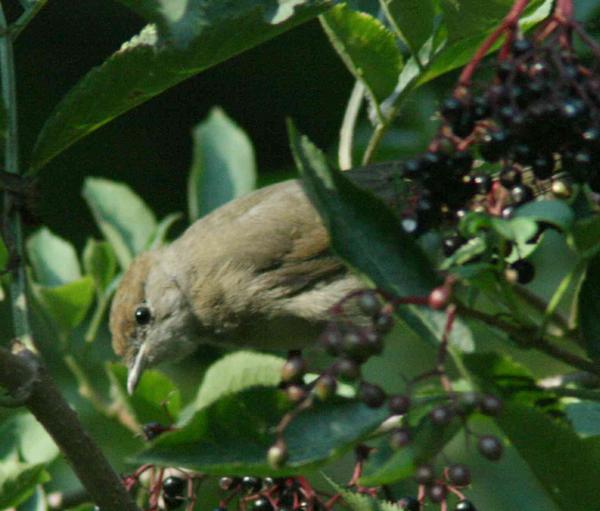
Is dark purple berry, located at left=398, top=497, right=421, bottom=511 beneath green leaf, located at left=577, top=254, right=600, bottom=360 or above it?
beneath

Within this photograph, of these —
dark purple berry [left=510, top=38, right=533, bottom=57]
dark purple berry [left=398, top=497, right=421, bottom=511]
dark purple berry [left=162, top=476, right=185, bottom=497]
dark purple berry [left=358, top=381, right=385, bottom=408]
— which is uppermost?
dark purple berry [left=510, top=38, right=533, bottom=57]

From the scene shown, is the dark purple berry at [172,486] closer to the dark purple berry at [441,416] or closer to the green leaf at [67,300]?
the green leaf at [67,300]

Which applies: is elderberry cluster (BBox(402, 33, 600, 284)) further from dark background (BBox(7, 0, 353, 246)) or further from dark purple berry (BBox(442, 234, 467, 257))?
dark background (BBox(7, 0, 353, 246))

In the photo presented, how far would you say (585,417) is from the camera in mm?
2260

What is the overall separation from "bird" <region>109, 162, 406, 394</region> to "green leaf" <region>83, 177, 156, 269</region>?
2.6 inches

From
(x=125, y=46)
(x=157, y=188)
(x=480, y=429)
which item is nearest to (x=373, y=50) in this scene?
(x=125, y=46)

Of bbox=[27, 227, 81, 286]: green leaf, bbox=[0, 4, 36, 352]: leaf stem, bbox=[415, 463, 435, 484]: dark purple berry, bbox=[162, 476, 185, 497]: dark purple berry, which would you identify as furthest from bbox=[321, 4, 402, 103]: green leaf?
bbox=[27, 227, 81, 286]: green leaf

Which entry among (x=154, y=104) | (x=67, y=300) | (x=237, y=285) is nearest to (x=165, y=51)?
(x=67, y=300)

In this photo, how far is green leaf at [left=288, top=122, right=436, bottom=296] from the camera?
1.92m

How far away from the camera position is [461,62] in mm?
2781

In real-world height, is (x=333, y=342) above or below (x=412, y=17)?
below

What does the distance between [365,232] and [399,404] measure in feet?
0.96

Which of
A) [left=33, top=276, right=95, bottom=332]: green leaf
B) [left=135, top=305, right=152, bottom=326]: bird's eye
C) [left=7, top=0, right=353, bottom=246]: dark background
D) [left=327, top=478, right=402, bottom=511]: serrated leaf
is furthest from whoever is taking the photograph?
[left=7, top=0, right=353, bottom=246]: dark background

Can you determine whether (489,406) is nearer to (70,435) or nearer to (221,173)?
(70,435)
